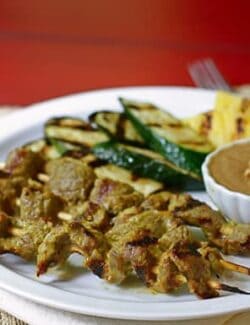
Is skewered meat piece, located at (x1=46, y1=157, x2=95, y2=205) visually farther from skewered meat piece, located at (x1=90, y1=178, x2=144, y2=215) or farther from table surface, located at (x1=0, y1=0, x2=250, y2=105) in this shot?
table surface, located at (x1=0, y1=0, x2=250, y2=105)

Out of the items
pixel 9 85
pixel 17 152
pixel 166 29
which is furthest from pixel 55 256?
pixel 166 29

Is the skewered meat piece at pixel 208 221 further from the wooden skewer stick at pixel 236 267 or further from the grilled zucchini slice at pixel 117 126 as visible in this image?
the grilled zucchini slice at pixel 117 126

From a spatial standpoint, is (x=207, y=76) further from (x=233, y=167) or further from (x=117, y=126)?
(x=233, y=167)

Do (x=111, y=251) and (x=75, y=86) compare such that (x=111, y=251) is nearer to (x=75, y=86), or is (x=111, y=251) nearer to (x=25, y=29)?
(x=75, y=86)

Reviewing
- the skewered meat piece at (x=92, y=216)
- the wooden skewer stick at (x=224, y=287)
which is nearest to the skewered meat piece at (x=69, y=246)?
the skewered meat piece at (x=92, y=216)

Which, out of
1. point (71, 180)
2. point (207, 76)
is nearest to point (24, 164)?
point (71, 180)

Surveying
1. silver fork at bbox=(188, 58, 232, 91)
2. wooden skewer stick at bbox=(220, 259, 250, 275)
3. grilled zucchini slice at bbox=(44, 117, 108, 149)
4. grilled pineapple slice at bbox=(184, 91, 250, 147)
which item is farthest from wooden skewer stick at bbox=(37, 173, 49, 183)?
silver fork at bbox=(188, 58, 232, 91)
